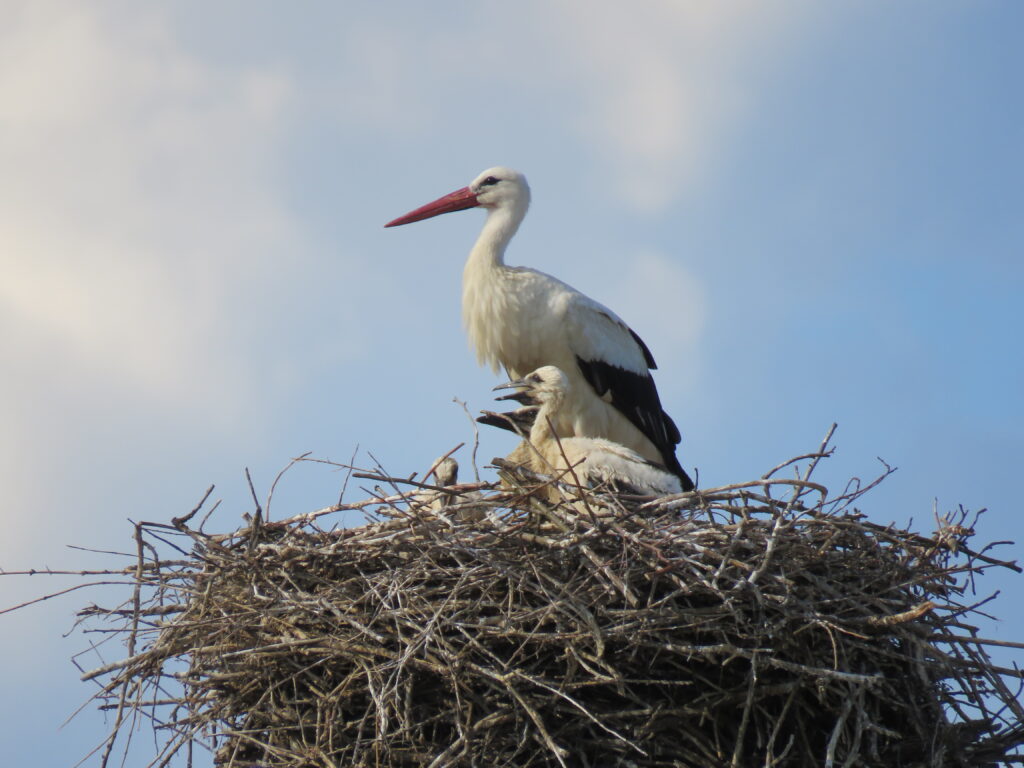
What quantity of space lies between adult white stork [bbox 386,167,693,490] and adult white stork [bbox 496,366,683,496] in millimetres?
559

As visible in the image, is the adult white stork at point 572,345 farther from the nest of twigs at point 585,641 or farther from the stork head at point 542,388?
the nest of twigs at point 585,641

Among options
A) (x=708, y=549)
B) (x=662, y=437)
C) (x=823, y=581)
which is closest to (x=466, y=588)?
(x=708, y=549)

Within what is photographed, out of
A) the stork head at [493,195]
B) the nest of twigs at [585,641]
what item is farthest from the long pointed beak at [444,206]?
the nest of twigs at [585,641]

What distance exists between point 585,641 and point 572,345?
8.65 ft

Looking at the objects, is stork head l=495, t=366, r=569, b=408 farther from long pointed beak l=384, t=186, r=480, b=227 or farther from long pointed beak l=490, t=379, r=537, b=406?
long pointed beak l=384, t=186, r=480, b=227

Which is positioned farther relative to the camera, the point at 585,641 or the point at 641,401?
the point at 641,401

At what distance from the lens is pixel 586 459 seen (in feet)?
15.3

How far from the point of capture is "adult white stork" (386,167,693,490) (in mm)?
6172

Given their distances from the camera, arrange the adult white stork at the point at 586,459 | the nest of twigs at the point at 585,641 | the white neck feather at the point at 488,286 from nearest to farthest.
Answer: the nest of twigs at the point at 585,641 → the adult white stork at the point at 586,459 → the white neck feather at the point at 488,286

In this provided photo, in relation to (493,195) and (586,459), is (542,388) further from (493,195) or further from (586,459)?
(493,195)

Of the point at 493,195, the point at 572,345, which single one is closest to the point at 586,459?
the point at 572,345

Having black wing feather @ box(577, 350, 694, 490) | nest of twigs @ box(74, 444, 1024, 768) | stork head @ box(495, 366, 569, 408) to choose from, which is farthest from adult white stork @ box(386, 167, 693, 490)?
nest of twigs @ box(74, 444, 1024, 768)

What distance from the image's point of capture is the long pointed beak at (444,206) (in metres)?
6.84

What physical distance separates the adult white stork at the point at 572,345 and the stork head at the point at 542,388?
1.54ft
